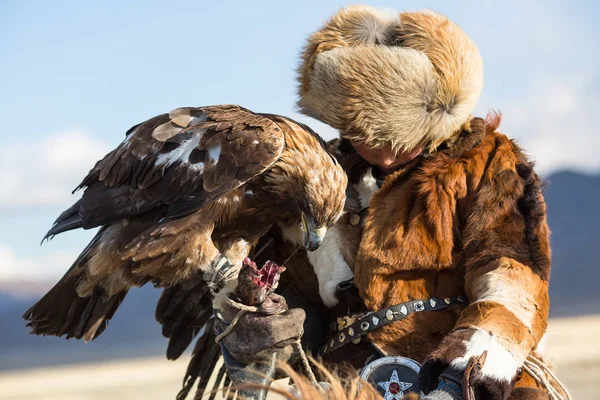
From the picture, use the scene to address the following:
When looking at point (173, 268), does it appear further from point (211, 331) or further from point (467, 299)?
point (467, 299)

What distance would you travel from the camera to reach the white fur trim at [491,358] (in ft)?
7.97

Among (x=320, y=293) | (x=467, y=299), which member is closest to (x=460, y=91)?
(x=467, y=299)

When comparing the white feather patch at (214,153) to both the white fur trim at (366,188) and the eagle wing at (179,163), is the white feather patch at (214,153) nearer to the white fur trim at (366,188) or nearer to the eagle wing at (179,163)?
the eagle wing at (179,163)

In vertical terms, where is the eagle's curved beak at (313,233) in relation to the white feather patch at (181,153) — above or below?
below

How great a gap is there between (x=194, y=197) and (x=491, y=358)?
112 cm

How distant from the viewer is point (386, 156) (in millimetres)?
2891

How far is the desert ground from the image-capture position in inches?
334

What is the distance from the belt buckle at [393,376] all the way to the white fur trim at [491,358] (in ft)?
0.87

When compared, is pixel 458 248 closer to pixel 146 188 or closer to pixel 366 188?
pixel 366 188

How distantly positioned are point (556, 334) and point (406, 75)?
10.3 m

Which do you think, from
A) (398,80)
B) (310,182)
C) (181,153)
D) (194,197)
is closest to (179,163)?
(181,153)

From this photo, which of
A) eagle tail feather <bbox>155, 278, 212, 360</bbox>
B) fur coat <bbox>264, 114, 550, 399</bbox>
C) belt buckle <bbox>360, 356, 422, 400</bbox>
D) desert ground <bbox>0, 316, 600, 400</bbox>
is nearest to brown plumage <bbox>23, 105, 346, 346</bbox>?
fur coat <bbox>264, 114, 550, 399</bbox>

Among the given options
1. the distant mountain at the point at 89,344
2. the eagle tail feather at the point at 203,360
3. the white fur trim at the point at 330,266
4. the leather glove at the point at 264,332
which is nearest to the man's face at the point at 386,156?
the white fur trim at the point at 330,266

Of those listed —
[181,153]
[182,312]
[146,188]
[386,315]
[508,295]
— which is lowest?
[182,312]
